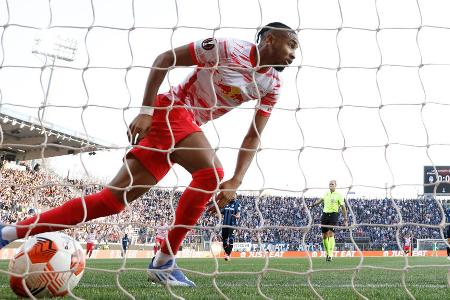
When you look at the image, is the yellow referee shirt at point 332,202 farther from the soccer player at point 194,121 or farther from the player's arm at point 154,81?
the player's arm at point 154,81

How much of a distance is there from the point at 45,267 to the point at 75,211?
18.7 inches

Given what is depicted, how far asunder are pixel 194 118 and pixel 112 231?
76.7ft

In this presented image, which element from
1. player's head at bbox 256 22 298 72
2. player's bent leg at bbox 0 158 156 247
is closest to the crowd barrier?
player's bent leg at bbox 0 158 156 247

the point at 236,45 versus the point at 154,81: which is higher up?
the point at 236,45

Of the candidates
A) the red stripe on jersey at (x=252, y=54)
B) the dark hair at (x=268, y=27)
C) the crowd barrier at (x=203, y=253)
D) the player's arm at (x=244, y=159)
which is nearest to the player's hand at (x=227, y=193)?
the player's arm at (x=244, y=159)

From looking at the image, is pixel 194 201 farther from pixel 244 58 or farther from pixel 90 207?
pixel 244 58

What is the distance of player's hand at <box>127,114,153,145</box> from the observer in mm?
3451

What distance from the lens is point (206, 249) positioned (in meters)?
25.4

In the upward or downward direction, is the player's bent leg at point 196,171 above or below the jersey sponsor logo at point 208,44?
below

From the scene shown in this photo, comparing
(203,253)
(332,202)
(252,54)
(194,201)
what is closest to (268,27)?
(252,54)

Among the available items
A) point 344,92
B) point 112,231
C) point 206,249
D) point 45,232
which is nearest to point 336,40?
point 344,92

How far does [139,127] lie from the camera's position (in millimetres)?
3451

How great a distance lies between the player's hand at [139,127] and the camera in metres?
3.45

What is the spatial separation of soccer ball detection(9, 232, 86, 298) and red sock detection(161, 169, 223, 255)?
71 centimetres
